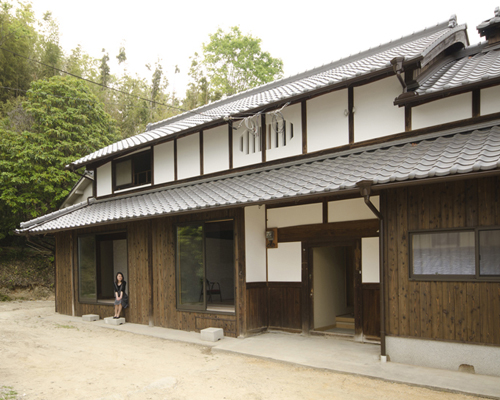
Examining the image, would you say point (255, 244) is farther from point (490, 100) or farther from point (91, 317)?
point (91, 317)

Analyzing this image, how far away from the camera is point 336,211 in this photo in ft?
25.5

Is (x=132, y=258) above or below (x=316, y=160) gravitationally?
below

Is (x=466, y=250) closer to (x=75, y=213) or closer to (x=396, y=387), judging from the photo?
(x=396, y=387)

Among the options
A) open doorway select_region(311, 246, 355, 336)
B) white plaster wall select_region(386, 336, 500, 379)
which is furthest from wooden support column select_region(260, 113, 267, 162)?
white plaster wall select_region(386, 336, 500, 379)

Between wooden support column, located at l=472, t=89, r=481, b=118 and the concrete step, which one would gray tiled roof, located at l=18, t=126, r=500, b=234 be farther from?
the concrete step

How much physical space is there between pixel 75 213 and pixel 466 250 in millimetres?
10763

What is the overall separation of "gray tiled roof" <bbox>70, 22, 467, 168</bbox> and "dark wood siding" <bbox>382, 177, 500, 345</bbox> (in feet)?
7.30

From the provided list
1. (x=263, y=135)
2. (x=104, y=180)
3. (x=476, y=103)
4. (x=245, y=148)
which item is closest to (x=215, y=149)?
(x=245, y=148)

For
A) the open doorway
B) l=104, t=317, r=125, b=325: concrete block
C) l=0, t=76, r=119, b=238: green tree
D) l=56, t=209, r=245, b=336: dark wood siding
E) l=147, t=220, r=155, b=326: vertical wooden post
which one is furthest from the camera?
l=0, t=76, r=119, b=238: green tree

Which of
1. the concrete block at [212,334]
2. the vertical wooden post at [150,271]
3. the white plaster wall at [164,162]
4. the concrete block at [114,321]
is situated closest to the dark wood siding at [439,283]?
the concrete block at [212,334]

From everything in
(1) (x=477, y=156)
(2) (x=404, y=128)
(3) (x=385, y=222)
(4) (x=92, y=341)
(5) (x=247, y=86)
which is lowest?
(4) (x=92, y=341)

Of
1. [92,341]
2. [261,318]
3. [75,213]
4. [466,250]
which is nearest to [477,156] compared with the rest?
[466,250]

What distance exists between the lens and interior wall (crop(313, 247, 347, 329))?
27.1 ft

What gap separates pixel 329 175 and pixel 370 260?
1720mm
